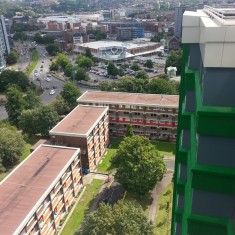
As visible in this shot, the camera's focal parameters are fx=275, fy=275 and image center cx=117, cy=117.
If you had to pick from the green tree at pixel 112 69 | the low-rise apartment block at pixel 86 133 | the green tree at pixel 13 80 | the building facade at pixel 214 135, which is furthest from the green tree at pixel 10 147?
the green tree at pixel 112 69

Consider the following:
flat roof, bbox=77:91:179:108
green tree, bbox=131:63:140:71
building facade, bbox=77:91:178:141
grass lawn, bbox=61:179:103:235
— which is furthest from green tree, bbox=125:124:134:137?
green tree, bbox=131:63:140:71

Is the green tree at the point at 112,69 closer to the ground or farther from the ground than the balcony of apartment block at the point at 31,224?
closer to the ground

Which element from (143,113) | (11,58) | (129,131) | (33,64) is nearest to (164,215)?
(129,131)

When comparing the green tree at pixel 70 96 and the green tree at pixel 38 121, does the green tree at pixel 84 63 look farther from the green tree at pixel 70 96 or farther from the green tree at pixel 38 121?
the green tree at pixel 38 121

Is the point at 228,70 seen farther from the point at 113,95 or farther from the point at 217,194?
the point at 113,95

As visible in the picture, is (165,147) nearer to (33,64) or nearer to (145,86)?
(145,86)

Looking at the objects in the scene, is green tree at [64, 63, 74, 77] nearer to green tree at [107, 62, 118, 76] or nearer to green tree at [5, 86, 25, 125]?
green tree at [107, 62, 118, 76]
